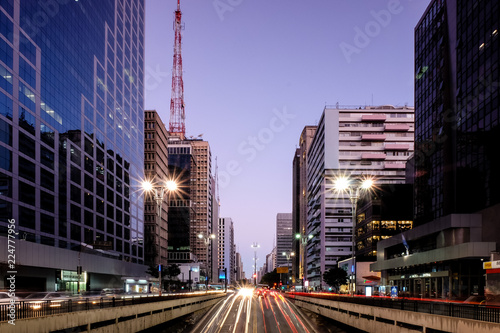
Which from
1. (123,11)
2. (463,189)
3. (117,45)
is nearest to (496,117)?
(463,189)

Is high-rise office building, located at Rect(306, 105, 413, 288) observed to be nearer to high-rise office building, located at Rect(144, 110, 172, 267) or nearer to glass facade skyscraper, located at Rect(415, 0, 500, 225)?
high-rise office building, located at Rect(144, 110, 172, 267)

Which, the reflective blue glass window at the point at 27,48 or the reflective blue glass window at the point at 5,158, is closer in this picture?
the reflective blue glass window at the point at 5,158

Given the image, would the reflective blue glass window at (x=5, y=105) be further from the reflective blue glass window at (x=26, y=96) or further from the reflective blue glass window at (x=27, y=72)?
the reflective blue glass window at (x=27, y=72)

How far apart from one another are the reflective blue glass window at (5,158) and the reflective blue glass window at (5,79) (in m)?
8.76

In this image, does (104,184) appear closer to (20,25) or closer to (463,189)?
(20,25)

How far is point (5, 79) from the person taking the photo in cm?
6725

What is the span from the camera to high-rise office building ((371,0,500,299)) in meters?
53.2

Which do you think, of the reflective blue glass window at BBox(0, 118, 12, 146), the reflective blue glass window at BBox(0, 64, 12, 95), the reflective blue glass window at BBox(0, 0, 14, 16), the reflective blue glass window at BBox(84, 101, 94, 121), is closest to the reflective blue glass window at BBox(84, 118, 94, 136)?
the reflective blue glass window at BBox(84, 101, 94, 121)

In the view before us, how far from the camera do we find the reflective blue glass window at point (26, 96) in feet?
235

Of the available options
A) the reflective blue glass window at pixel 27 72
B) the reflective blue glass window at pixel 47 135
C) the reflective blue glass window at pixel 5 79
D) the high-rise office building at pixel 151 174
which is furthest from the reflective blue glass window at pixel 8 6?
the high-rise office building at pixel 151 174

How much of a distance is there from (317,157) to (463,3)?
116453mm

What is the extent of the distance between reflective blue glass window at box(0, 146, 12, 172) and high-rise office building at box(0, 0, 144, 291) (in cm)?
14

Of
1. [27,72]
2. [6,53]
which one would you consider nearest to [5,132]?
[6,53]

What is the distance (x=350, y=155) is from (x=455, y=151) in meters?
94.8
